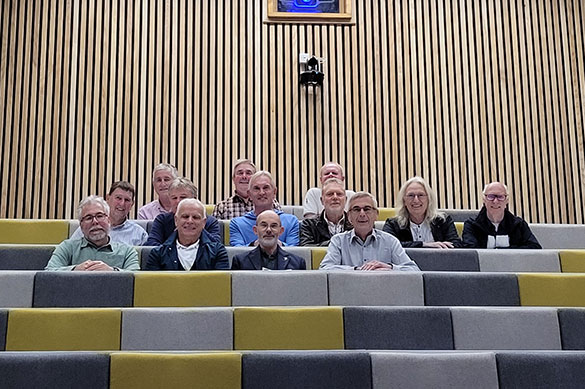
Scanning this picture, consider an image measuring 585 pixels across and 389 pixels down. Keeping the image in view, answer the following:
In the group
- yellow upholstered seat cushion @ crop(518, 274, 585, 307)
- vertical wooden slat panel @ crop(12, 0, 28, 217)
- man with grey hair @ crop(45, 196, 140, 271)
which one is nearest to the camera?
yellow upholstered seat cushion @ crop(518, 274, 585, 307)

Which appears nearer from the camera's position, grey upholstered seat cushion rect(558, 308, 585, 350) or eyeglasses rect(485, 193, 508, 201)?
grey upholstered seat cushion rect(558, 308, 585, 350)

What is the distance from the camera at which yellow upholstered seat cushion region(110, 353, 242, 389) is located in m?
2.09

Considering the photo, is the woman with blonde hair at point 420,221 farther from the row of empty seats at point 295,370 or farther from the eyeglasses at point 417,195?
the row of empty seats at point 295,370

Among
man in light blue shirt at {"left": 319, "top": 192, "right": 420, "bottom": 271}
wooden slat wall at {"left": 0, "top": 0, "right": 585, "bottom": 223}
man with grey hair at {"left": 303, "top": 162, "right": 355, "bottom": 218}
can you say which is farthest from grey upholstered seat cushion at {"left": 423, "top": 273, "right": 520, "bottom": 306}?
wooden slat wall at {"left": 0, "top": 0, "right": 585, "bottom": 223}

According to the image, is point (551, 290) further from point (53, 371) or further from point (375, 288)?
point (53, 371)

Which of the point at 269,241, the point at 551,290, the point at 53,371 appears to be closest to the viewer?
the point at 53,371

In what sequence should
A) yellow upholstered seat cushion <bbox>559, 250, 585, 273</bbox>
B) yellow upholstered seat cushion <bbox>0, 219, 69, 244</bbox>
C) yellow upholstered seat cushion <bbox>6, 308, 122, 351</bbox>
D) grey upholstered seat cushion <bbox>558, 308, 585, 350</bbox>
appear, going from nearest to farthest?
yellow upholstered seat cushion <bbox>6, 308, 122, 351</bbox>, grey upholstered seat cushion <bbox>558, 308, 585, 350</bbox>, yellow upholstered seat cushion <bbox>559, 250, 585, 273</bbox>, yellow upholstered seat cushion <bbox>0, 219, 69, 244</bbox>

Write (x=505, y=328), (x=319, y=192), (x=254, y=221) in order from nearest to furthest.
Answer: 1. (x=505, y=328)
2. (x=254, y=221)
3. (x=319, y=192)

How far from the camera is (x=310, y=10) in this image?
17.9 ft

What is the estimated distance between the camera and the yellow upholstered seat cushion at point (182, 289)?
2623 mm

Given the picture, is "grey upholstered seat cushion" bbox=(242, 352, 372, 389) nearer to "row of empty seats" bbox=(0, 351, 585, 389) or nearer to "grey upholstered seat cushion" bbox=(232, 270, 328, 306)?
"row of empty seats" bbox=(0, 351, 585, 389)

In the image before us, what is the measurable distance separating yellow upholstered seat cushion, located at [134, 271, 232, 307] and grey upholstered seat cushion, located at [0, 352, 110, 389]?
0.52 metres

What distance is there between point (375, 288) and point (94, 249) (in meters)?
1.11

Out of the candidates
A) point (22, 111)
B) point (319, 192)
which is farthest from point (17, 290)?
point (22, 111)
